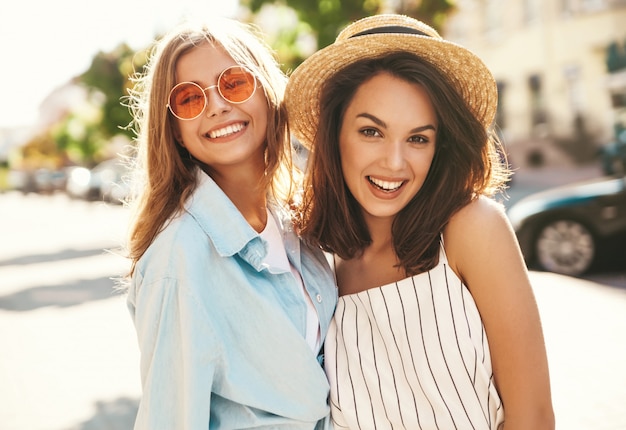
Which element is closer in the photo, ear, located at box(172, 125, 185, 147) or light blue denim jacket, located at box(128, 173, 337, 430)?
light blue denim jacket, located at box(128, 173, 337, 430)

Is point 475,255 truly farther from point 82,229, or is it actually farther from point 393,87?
point 82,229

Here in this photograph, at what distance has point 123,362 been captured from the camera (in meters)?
6.46

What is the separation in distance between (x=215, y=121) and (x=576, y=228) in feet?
20.8

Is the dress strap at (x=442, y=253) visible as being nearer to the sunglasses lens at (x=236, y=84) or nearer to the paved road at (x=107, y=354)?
the sunglasses lens at (x=236, y=84)

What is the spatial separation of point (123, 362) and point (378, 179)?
15.4 feet

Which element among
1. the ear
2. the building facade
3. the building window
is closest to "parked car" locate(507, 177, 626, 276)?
the ear

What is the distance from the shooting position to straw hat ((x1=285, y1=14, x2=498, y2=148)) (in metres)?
2.58

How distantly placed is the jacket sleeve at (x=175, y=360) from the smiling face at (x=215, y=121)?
30.7 inches

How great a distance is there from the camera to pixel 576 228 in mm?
7801

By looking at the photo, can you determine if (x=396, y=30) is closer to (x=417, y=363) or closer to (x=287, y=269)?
(x=287, y=269)

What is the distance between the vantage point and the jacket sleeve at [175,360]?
6.38 ft

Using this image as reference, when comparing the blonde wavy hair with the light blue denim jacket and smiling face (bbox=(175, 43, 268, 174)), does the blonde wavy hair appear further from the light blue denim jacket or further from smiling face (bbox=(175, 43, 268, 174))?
the light blue denim jacket

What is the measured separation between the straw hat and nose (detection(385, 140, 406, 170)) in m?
0.39

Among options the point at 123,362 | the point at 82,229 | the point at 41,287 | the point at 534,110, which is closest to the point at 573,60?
the point at 534,110
